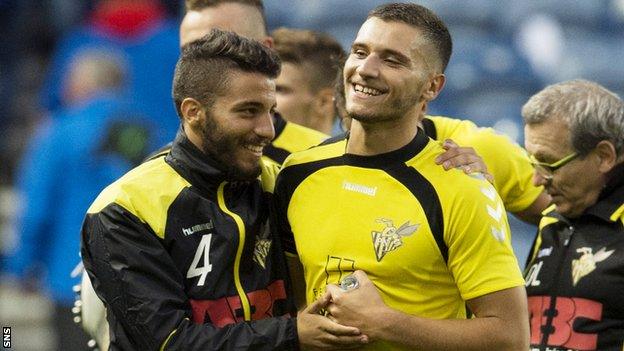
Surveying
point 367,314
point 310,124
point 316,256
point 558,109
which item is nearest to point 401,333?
point 367,314

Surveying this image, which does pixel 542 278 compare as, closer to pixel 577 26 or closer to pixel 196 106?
pixel 196 106

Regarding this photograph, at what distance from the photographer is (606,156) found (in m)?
5.46

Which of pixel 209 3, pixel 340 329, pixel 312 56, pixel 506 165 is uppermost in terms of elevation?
pixel 209 3

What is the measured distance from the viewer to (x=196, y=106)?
487 cm

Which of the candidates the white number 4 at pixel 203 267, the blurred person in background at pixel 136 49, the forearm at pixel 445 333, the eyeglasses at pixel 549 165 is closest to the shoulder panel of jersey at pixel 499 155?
the eyeglasses at pixel 549 165

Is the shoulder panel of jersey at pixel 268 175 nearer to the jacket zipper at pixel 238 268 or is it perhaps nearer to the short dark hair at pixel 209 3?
the jacket zipper at pixel 238 268

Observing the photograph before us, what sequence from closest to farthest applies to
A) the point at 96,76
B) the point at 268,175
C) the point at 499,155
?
the point at 268,175 < the point at 499,155 < the point at 96,76

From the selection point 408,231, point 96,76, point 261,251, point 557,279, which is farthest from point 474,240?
point 96,76

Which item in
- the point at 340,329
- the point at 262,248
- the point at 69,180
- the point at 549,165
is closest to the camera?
the point at 340,329

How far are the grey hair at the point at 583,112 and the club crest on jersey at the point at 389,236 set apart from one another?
1.17m

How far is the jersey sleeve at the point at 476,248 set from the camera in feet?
14.6

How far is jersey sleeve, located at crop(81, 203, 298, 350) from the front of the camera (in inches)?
179

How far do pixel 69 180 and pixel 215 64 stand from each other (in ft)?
11.1

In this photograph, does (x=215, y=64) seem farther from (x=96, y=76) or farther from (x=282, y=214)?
(x=96, y=76)
